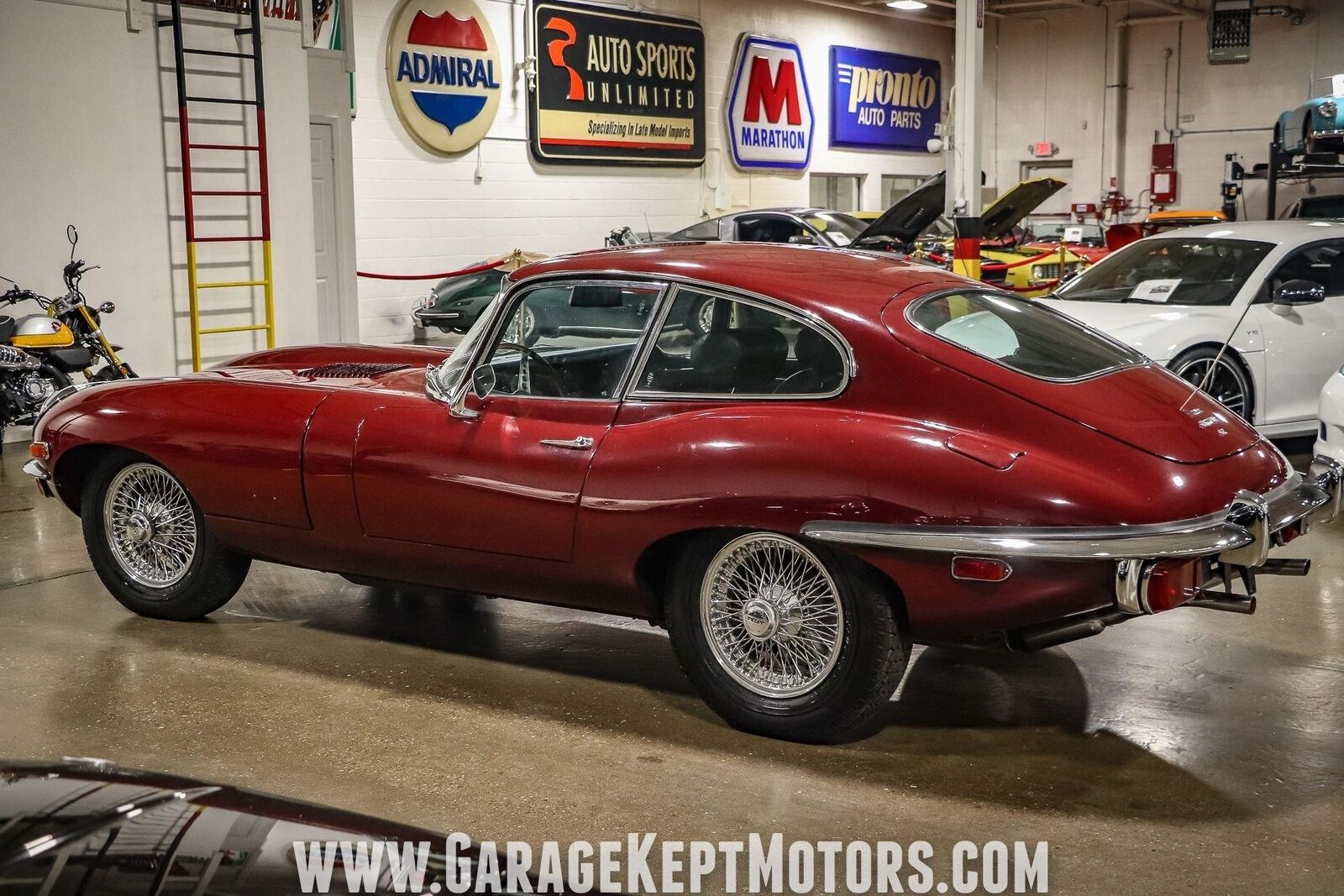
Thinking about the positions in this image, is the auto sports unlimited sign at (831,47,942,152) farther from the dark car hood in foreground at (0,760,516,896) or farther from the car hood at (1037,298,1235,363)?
the dark car hood in foreground at (0,760,516,896)

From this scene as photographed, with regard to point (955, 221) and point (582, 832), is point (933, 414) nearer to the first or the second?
point (582, 832)

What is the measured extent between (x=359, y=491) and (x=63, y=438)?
139 cm

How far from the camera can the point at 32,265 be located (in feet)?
34.6

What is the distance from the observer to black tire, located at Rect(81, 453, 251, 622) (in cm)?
507

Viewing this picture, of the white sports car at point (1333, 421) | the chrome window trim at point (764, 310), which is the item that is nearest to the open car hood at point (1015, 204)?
the white sports car at point (1333, 421)

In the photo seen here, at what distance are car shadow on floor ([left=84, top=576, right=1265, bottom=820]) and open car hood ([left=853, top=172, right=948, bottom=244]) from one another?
7.82 metres

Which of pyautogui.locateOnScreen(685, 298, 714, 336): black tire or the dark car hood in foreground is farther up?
pyautogui.locateOnScreen(685, 298, 714, 336): black tire

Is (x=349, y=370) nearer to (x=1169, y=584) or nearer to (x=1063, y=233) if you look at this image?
(x=1169, y=584)

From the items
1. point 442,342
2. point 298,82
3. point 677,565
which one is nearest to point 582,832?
point 677,565

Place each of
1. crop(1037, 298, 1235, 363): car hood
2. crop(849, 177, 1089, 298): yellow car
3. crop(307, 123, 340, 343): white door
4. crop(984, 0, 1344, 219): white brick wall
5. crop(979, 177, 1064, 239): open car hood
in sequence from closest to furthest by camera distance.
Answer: crop(1037, 298, 1235, 363): car hood → crop(307, 123, 340, 343): white door → crop(979, 177, 1064, 239): open car hood → crop(849, 177, 1089, 298): yellow car → crop(984, 0, 1344, 219): white brick wall

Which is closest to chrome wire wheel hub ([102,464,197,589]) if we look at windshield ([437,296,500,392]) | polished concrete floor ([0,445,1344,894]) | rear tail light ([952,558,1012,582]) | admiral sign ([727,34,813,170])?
polished concrete floor ([0,445,1344,894])

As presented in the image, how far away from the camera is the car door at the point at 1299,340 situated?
312 inches

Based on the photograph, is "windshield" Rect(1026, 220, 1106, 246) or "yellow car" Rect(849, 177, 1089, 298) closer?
"yellow car" Rect(849, 177, 1089, 298)

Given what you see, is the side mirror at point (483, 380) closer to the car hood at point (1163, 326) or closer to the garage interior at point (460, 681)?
the garage interior at point (460, 681)
